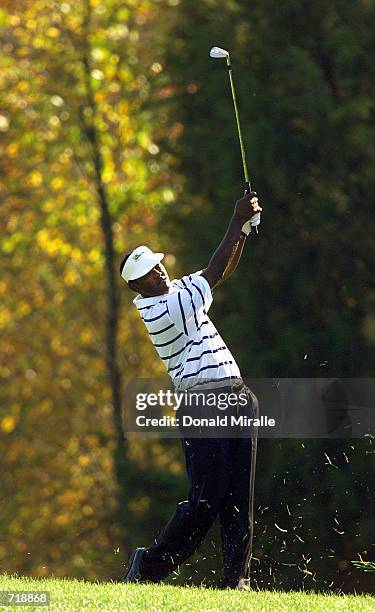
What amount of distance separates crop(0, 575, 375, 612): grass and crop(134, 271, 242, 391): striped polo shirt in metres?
1.13

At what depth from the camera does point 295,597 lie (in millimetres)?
7637

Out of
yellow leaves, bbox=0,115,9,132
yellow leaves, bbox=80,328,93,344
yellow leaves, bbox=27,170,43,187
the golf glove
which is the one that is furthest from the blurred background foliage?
the golf glove

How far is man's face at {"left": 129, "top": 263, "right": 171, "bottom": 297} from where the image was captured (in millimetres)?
7887

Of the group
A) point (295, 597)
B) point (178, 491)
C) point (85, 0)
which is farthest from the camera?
point (85, 0)

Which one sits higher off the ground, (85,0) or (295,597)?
(85,0)

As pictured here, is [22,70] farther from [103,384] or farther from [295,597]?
[295,597]

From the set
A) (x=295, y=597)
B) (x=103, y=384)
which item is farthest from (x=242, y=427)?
(x=103, y=384)

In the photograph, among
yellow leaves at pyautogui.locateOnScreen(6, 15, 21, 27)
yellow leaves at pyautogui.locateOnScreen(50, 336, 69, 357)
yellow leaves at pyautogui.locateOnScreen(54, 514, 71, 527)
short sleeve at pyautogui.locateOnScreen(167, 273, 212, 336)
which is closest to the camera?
short sleeve at pyautogui.locateOnScreen(167, 273, 212, 336)

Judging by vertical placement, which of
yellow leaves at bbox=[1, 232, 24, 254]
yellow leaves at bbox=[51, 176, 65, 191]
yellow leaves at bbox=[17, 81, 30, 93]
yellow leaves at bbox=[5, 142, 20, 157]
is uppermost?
yellow leaves at bbox=[17, 81, 30, 93]

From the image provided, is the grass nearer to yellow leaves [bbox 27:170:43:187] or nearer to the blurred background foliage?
the blurred background foliage

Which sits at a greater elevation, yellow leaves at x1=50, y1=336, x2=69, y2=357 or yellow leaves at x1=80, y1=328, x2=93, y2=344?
yellow leaves at x1=80, y1=328, x2=93, y2=344

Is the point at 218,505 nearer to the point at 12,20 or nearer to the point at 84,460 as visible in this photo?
the point at 12,20

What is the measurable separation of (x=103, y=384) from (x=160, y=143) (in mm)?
8008

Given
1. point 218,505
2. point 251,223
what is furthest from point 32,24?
point 218,505
